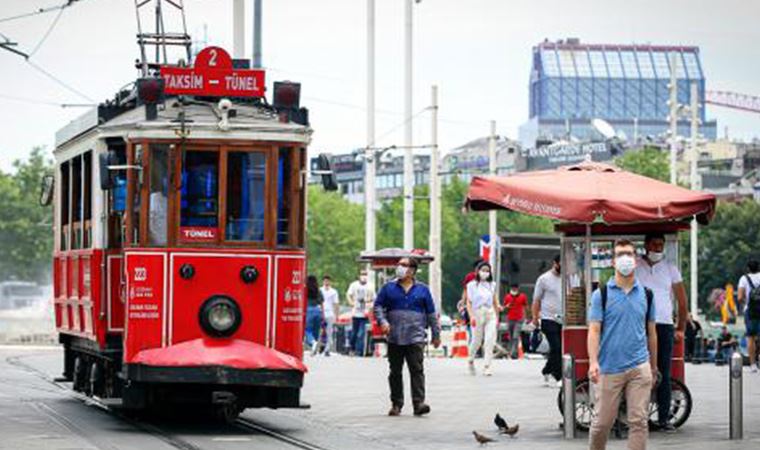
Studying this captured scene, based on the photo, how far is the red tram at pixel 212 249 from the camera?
862 inches

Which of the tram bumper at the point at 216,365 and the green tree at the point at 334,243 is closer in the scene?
the tram bumper at the point at 216,365

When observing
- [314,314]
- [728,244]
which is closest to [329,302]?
[314,314]

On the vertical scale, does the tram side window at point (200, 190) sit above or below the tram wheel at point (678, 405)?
above

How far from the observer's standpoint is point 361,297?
47.9 metres

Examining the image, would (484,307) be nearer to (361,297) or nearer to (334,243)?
(361,297)

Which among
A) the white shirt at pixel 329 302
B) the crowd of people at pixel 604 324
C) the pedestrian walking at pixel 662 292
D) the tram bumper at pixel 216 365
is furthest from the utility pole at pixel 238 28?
the pedestrian walking at pixel 662 292

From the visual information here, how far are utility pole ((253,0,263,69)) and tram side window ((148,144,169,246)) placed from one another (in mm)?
17217

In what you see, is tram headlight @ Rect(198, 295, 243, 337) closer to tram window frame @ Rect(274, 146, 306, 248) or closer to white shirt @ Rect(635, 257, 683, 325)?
tram window frame @ Rect(274, 146, 306, 248)

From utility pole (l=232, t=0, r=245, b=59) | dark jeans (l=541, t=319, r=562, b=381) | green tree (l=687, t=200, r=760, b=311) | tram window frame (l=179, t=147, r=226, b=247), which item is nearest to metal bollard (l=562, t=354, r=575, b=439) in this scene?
tram window frame (l=179, t=147, r=226, b=247)

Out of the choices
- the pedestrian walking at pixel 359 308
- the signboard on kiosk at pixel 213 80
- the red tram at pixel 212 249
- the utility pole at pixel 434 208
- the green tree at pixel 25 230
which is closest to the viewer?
the red tram at pixel 212 249

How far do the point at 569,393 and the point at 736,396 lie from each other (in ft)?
5.37

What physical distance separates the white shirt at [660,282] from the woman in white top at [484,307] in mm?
13177

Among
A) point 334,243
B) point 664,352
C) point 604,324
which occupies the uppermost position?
point 334,243

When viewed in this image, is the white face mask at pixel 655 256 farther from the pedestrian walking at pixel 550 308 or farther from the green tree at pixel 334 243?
the green tree at pixel 334 243
